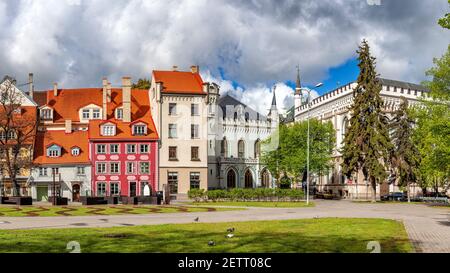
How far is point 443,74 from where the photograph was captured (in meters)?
31.6

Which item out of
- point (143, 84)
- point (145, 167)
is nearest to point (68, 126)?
point (145, 167)

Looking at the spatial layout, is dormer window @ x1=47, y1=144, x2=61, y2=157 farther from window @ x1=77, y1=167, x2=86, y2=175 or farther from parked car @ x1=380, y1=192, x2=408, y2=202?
parked car @ x1=380, y1=192, x2=408, y2=202

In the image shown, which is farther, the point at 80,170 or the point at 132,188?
the point at 132,188

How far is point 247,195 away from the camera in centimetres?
4559

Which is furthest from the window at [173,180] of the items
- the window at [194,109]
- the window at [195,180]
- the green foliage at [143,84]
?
the green foliage at [143,84]

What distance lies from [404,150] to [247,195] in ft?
61.8

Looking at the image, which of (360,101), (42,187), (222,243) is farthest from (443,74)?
(42,187)

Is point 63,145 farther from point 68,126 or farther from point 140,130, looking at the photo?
point 140,130

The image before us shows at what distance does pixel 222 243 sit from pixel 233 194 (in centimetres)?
3377

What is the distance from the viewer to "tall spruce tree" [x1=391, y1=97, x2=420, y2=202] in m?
53.5

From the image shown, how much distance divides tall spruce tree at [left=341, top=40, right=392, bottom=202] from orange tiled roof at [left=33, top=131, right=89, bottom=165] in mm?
27604

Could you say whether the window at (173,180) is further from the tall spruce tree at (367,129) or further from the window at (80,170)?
the tall spruce tree at (367,129)

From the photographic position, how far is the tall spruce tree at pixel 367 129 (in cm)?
5012
